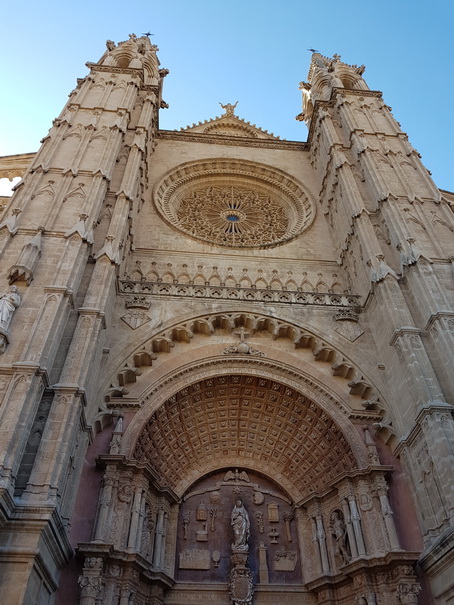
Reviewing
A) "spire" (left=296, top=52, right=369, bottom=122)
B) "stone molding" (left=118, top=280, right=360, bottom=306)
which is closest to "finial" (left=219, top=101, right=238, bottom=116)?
"spire" (left=296, top=52, right=369, bottom=122)

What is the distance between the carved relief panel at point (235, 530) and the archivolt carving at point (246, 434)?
15.5 inches

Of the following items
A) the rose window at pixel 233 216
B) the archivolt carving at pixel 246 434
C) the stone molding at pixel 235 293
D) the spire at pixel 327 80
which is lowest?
the archivolt carving at pixel 246 434

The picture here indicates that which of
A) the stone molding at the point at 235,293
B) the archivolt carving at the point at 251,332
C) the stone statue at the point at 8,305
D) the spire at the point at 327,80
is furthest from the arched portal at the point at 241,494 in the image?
the spire at the point at 327,80

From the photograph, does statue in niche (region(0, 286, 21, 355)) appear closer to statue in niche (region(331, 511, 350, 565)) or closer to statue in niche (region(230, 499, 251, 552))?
statue in niche (region(230, 499, 251, 552))

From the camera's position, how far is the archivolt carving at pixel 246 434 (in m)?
11.3

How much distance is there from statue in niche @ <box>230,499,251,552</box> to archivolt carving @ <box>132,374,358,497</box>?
1.17m

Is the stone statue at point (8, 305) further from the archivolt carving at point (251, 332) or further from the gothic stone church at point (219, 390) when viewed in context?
the archivolt carving at point (251, 332)

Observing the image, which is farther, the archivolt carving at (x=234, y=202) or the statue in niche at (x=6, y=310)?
the archivolt carving at (x=234, y=202)

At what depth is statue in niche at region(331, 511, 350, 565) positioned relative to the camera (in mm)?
9750

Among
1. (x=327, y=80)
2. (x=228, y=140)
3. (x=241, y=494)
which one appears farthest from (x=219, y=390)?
(x=327, y=80)

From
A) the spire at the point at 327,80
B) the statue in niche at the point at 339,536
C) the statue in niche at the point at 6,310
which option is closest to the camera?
the statue in niche at the point at 6,310

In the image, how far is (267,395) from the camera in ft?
39.5

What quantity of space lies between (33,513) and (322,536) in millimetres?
5831

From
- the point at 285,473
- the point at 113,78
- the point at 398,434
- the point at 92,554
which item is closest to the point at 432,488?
the point at 398,434
